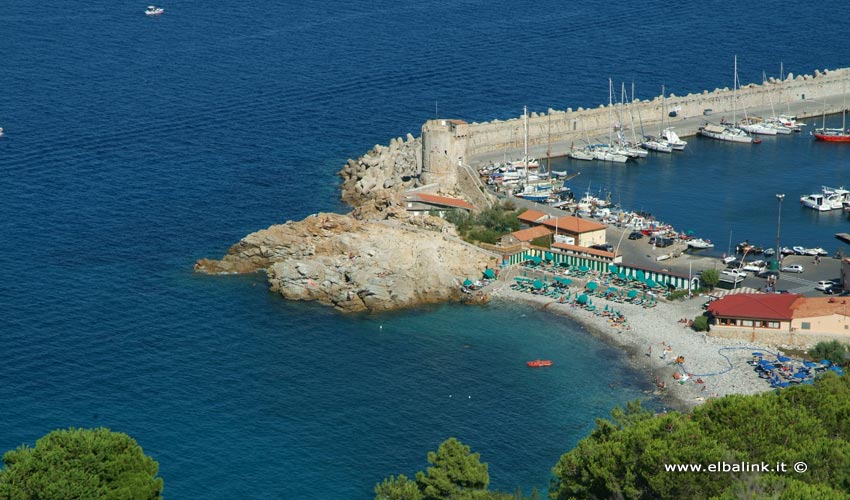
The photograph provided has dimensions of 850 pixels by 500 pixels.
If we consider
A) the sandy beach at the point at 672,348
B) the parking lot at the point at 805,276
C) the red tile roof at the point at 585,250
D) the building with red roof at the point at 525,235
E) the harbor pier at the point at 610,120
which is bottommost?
the sandy beach at the point at 672,348

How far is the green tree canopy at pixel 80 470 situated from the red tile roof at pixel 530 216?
4852 cm

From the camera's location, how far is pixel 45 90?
463ft

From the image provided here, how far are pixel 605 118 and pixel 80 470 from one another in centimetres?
8021

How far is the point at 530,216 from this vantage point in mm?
102000

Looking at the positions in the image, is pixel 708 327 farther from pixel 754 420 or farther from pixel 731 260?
pixel 754 420

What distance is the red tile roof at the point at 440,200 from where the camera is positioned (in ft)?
338

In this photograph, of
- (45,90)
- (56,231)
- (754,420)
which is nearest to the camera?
(754,420)

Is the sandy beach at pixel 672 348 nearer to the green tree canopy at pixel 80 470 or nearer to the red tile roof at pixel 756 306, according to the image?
the red tile roof at pixel 756 306

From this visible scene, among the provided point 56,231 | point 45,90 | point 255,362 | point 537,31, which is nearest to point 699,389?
point 255,362

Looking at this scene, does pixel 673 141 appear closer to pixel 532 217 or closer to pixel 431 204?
pixel 532 217

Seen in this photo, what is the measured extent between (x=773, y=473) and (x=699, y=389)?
86.7 feet

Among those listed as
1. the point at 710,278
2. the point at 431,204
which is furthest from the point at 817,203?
the point at 431,204

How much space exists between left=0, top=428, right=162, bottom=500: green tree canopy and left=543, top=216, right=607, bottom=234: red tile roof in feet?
152

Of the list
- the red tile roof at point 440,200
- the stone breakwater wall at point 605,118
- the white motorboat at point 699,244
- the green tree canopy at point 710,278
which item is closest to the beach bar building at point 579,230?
the white motorboat at point 699,244
